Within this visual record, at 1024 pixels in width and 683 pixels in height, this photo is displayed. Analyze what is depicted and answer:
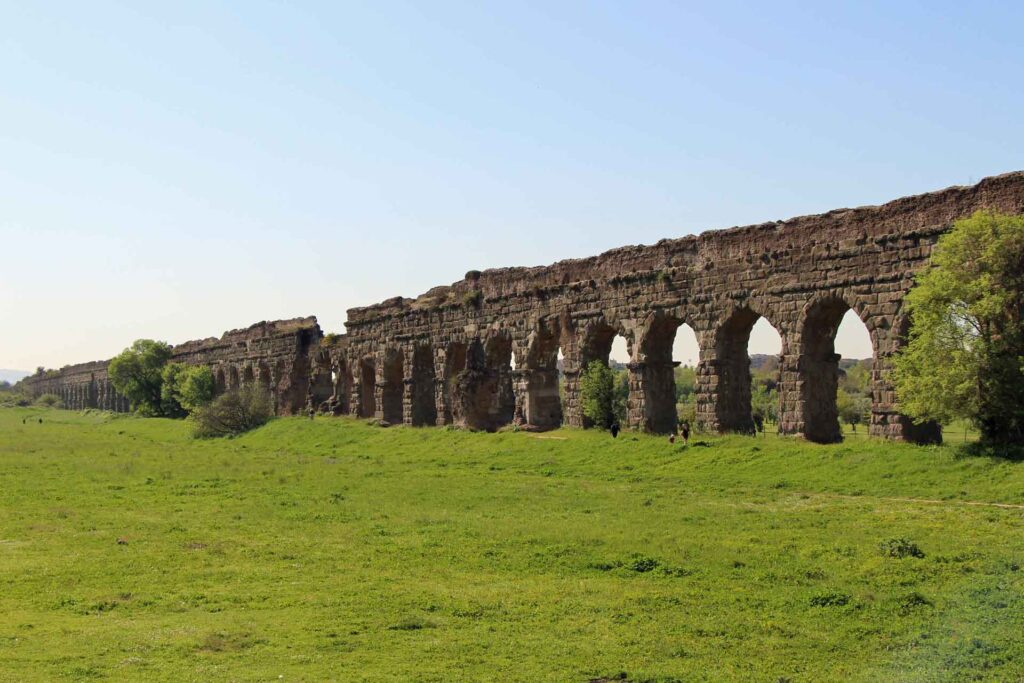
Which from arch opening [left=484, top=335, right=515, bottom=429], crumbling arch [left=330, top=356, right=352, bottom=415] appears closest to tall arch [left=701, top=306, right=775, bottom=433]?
arch opening [left=484, top=335, right=515, bottom=429]

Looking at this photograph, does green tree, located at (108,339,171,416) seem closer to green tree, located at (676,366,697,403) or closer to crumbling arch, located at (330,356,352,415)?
crumbling arch, located at (330,356,352,415)

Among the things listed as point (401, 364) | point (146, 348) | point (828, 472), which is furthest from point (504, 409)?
point (146, 348)

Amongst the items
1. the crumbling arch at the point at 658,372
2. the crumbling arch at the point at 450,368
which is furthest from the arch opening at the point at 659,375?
the crumbling arch at the point at 450,368

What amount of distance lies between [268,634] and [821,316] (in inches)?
560

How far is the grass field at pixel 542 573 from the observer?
7.62 m

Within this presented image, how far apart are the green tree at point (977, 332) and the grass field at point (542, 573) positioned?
2.99ft

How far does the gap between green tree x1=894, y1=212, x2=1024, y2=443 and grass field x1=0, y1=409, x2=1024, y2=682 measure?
0.91 metres

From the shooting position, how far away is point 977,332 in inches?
625

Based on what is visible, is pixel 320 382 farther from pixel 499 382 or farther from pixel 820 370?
pixel 820 370

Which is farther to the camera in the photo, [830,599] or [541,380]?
[541,380]

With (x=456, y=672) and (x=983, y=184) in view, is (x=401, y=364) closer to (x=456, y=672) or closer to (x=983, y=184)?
(x=983, y=184)

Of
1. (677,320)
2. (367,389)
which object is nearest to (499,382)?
(677,320)

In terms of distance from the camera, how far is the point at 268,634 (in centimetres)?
835

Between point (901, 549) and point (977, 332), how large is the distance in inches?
265
